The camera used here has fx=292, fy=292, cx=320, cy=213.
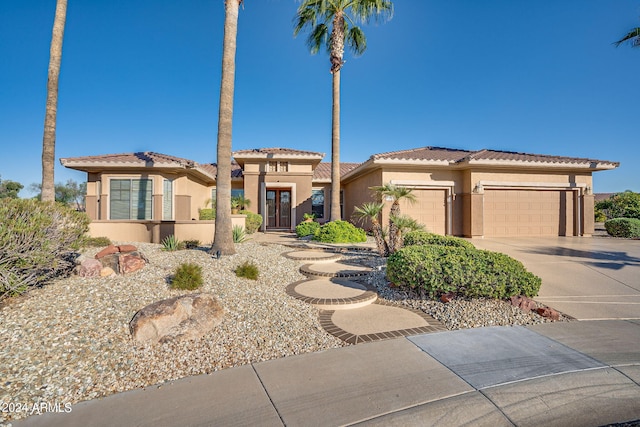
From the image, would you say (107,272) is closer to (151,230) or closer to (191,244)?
(191,244)

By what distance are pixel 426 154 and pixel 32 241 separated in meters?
15.2

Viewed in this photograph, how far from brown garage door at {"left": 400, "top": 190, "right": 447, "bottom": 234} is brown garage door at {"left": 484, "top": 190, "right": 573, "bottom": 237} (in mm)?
2087

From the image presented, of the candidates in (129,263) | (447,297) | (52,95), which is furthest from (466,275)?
(52,95)

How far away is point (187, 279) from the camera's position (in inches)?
196

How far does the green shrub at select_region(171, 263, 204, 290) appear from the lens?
492cm

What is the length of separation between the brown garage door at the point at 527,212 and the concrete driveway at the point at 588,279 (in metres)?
4.36

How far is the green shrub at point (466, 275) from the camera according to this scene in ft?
15.7

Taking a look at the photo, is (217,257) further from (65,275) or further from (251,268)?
(65,275)

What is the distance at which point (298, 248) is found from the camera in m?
10.3

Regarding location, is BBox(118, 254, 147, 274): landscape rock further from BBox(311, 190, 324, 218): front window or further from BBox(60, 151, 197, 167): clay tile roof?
BBox(311, 190, 324, 218): front window

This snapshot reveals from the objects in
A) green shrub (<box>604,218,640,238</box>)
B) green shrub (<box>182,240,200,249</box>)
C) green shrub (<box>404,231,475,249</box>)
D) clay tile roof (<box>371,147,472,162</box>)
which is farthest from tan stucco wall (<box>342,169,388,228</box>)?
green shrub (<box>604,218,640,238</box>)

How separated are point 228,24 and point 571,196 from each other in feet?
57.8

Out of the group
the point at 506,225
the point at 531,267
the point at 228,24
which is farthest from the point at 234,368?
the point at 506,225

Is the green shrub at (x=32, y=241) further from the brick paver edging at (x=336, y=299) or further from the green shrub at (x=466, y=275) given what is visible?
the green shrub at (x=466, y=275)
